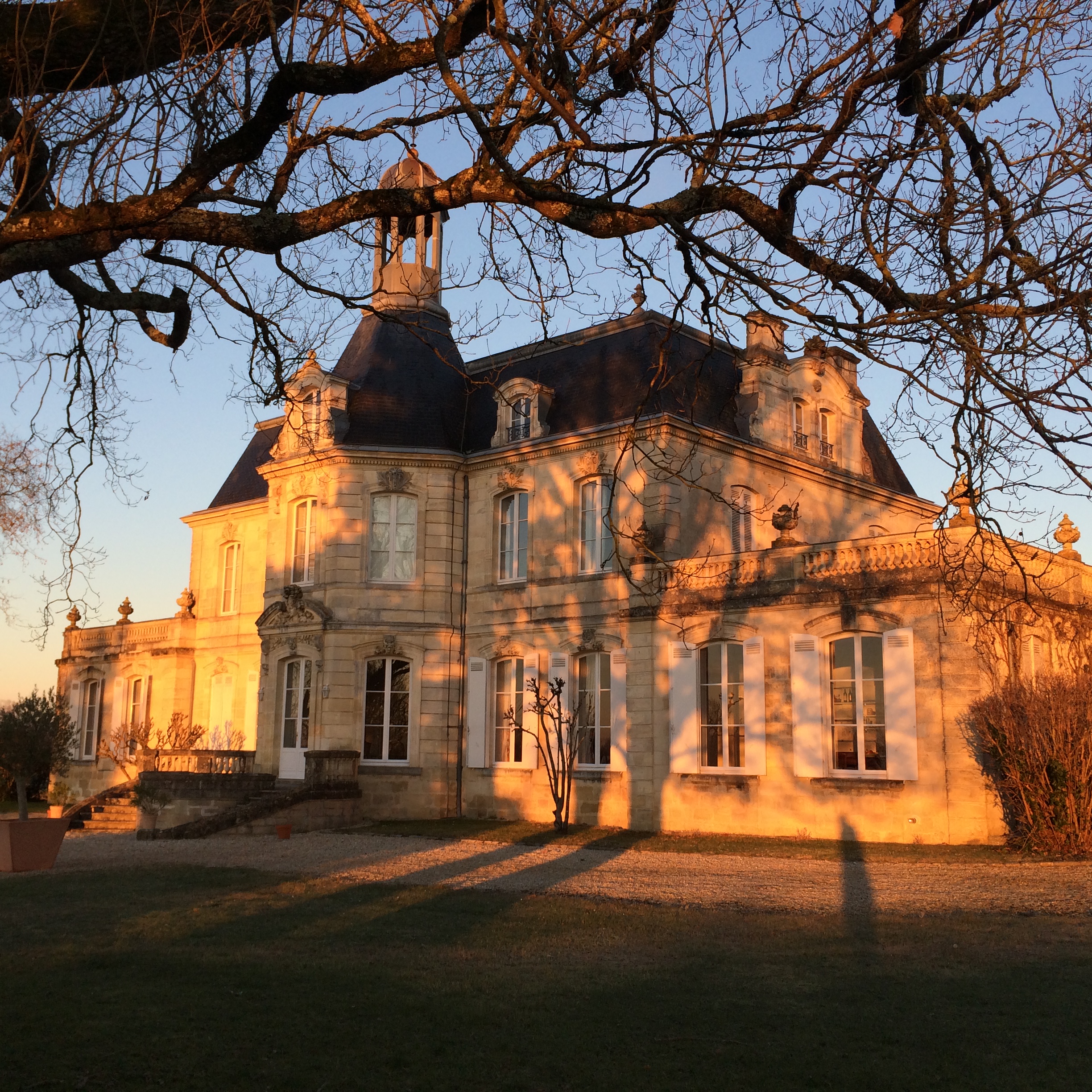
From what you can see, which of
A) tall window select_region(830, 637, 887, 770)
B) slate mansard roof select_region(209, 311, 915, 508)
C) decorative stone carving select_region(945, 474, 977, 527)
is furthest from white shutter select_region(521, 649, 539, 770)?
decorative stone carving select_region(945, 474, 977, 527)

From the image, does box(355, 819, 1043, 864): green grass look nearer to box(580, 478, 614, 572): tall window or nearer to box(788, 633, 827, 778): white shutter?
box(788, 633, 827, 778): white shutter

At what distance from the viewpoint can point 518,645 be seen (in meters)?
21.9

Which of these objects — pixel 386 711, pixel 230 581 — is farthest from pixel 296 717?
pixel 230 581

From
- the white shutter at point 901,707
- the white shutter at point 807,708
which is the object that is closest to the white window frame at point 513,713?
the white shutter at point 807,708

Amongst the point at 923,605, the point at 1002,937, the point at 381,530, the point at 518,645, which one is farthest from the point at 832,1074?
the point at 381,530

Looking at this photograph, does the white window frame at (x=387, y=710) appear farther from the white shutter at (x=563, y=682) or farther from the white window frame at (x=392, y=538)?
the white shutter at (x=563, y=682)

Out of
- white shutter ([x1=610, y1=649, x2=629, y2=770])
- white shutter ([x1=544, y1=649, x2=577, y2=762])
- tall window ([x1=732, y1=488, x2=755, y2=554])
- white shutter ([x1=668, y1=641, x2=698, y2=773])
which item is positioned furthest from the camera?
tall window ([x1=732, y1=488, x2=755, y2=554])

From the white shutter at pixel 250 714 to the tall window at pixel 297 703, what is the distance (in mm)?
3983

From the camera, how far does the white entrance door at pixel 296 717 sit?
903 inches

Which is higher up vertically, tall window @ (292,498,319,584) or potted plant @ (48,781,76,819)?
tall window @ (292,498,319,584)

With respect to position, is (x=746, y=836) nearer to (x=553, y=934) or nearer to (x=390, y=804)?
(x=390, y=804)

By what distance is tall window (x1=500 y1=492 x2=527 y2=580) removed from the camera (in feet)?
73.2

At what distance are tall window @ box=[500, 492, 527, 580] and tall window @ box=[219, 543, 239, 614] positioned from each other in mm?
9008

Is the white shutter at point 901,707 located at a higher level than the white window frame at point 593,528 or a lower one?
lower
